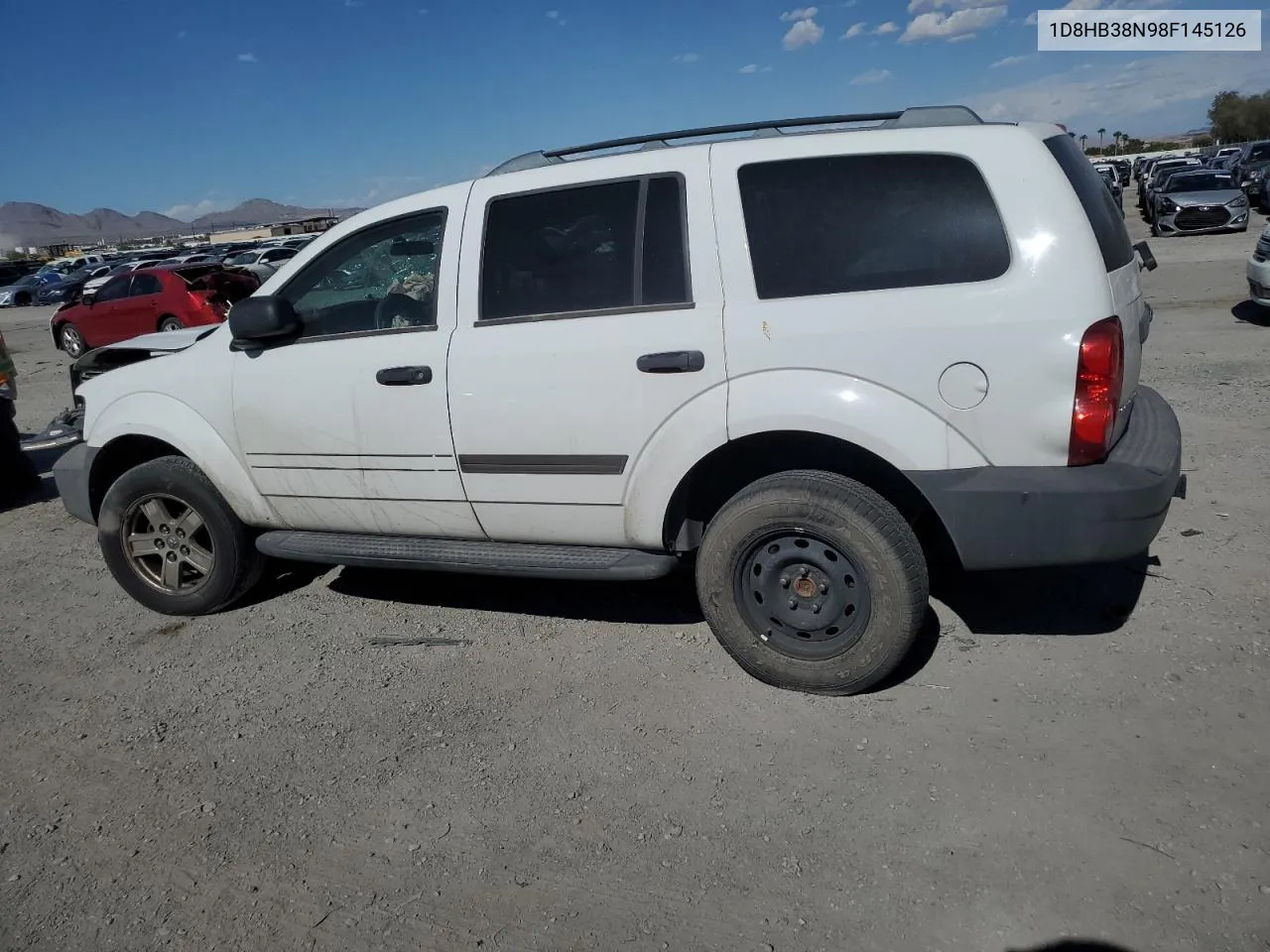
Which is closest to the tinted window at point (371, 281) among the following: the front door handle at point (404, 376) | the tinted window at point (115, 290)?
the front door handle at point (404, 376)

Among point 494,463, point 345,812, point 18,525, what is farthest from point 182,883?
point 18,525

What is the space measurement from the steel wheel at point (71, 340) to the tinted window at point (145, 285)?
1.58m

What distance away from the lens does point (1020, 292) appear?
3.26m

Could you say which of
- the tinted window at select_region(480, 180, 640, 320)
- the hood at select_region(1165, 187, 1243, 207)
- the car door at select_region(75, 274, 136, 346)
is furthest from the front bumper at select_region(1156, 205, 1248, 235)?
the tinted window at select_region(480, 180, 640, 320)

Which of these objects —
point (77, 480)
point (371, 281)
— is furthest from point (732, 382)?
point (77, 480)

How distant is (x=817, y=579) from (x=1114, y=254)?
5.18 ft

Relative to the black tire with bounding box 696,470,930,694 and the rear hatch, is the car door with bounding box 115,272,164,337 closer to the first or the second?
the black tire with bounding box 696,470,930,694

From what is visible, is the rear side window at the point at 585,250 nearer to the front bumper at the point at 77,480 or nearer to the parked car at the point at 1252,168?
the front bumper at the point at 77,480

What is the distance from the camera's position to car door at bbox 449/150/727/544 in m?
3.68

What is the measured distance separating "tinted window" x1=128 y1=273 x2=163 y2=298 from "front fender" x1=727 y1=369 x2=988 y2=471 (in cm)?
1706

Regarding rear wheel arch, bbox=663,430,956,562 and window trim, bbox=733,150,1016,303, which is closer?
window trim, bbox=733,150,1016,303

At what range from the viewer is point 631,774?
3393 millimetres

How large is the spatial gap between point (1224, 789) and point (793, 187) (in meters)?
2.43

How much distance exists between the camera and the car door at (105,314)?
1833cm
